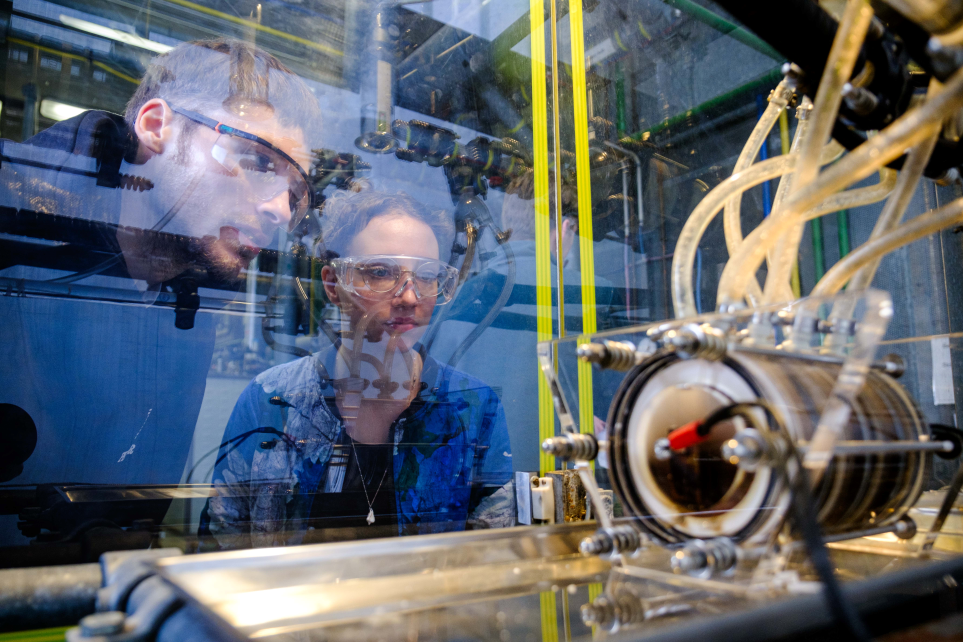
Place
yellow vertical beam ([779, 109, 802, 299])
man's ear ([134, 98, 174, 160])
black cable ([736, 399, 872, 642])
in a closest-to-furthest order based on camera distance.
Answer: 1. black cable ([736, 399, 872, 642])
2. man's ear ([134, 98, 174, 160])
3. yellow vertical beam ([779, 109, 802, 299])

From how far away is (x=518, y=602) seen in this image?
2.03ft

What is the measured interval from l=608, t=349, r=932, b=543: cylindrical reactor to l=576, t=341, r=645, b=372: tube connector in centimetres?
2

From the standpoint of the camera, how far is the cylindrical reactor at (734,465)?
0.58 metres

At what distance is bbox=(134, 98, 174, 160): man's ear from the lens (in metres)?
1.19

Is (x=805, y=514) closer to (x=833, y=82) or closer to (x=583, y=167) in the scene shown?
(x=833, y=82)

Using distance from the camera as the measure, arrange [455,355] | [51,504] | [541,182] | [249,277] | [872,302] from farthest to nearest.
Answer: [541,182] < [455,355] < [249,277] < [51,504] < [872,302]

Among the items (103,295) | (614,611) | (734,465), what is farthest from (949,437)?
(103,295)

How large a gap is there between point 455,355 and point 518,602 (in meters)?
0.95

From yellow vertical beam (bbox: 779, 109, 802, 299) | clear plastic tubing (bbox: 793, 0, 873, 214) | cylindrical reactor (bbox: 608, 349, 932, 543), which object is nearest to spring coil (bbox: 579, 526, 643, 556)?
cylindrical reactor (bbox: 608, 349, 932, 543)

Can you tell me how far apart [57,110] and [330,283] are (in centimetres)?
61

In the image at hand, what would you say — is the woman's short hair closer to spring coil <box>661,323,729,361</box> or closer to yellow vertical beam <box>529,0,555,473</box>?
yellow vertical beam <box>529,0,555,473</box>

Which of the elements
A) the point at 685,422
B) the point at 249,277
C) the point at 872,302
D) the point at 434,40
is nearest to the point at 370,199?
the point at 249,277

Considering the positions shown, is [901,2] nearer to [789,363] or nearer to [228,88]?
[789,363]

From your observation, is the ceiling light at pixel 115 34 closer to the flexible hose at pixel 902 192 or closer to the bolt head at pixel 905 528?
the flexible hose at pixel 902 192
